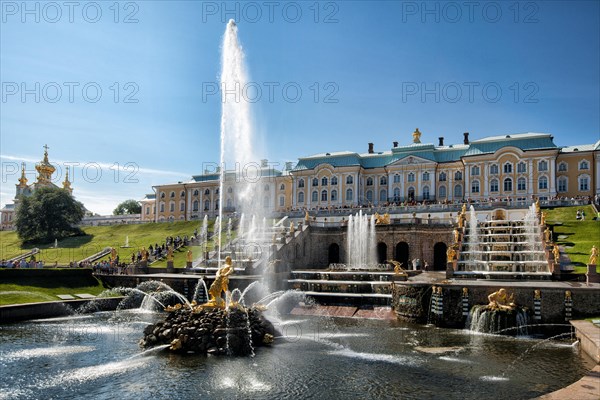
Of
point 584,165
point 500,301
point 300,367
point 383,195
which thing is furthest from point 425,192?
point 300,367

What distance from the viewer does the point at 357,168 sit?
71.2 meters

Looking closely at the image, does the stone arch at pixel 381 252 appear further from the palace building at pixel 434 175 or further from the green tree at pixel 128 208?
the green tree at pixel 128 208

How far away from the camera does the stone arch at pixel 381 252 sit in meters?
46.1

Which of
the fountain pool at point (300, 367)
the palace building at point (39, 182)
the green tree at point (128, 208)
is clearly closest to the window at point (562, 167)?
the fountain pool at point (300, 367)

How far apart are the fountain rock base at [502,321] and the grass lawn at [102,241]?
3938 cm

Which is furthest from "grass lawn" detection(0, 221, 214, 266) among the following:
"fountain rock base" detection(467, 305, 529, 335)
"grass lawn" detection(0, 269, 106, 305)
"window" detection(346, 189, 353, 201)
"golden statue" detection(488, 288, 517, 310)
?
"golden statue" detection(488, 288, 517, 310)

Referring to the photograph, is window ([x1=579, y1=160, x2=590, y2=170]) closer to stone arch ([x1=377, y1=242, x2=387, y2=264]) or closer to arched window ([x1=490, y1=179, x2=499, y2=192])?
arched window ([x1=490, y1=179, x2=499, y2=192])

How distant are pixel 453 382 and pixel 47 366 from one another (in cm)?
1315

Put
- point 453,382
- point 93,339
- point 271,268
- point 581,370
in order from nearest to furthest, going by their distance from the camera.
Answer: point 453,382 → point 581,370 → point 93,339 → point 271,268

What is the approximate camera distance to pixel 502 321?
2253cm

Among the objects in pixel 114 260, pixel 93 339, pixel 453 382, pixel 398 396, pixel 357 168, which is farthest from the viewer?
pixel 357 168

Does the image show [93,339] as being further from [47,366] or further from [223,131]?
[223,131]

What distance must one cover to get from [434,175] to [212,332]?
54527 millimetres

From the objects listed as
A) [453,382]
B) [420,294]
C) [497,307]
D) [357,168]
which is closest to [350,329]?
[420,294]
